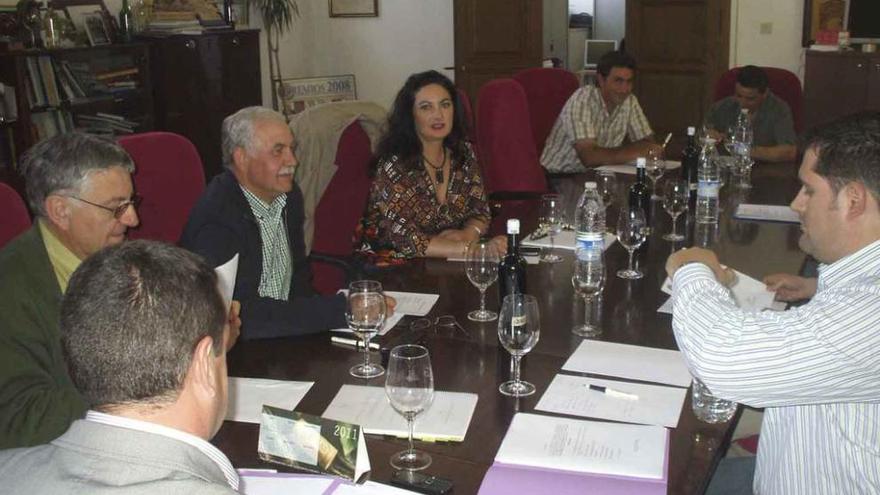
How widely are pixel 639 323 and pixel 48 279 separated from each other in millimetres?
1298

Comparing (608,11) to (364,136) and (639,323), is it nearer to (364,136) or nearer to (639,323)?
(364,136)

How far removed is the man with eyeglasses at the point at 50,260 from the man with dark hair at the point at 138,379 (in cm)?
70

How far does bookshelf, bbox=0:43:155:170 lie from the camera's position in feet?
15.0

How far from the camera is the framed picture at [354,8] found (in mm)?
7762

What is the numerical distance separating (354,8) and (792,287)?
6.11 m

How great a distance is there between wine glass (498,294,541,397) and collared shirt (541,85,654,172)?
2.76 metres

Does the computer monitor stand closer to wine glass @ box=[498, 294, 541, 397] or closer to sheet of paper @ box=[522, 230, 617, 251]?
sheet of paper @ box=[522, 230, 617, 251]

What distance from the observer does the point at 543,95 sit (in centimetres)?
480

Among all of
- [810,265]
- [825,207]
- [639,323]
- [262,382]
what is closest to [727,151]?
[810,265]

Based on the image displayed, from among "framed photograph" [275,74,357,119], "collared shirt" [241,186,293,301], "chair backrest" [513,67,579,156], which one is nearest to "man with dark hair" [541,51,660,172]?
"chair backrest" [513,67,579,156]

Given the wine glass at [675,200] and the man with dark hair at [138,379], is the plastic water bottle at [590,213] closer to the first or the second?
the wine glass at [675,200]

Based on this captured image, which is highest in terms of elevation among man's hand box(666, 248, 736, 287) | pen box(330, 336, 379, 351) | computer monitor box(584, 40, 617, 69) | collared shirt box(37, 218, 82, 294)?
computer monitor box(584, 40, 617, 69)

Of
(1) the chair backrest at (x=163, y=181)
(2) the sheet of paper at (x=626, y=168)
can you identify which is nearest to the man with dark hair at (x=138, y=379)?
(1) the chair backrest at (x=163, y=181)

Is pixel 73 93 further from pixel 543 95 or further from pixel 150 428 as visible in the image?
pixel 150 428
